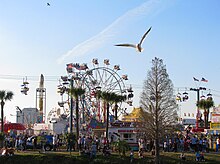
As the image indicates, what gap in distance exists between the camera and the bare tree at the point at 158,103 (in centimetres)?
3906

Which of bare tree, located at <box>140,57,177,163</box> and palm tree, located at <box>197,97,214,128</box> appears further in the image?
palm tree, located at <box>197,97,214,128</box>

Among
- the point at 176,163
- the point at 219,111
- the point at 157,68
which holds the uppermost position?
the point at 157,68

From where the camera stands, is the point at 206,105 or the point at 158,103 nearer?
the point at 158,103

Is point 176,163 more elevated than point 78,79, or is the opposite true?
point 78,79

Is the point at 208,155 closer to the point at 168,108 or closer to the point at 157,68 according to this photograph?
the point at 168,108

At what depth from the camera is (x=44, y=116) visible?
120 meters

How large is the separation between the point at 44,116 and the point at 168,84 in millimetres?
84312

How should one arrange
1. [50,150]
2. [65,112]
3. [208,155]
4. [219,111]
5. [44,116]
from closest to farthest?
[208,155] → [50,150] → [219,111] → [65,112] → [44,116]

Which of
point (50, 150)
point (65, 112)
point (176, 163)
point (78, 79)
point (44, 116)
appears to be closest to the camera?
point (176, 163)

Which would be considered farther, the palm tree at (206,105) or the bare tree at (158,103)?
the palm tree at (206,105)

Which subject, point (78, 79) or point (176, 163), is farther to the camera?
point (78, 79)

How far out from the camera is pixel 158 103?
39750 millimetres

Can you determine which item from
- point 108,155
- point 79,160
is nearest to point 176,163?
point 108,155

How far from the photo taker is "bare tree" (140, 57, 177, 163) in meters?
39.1
